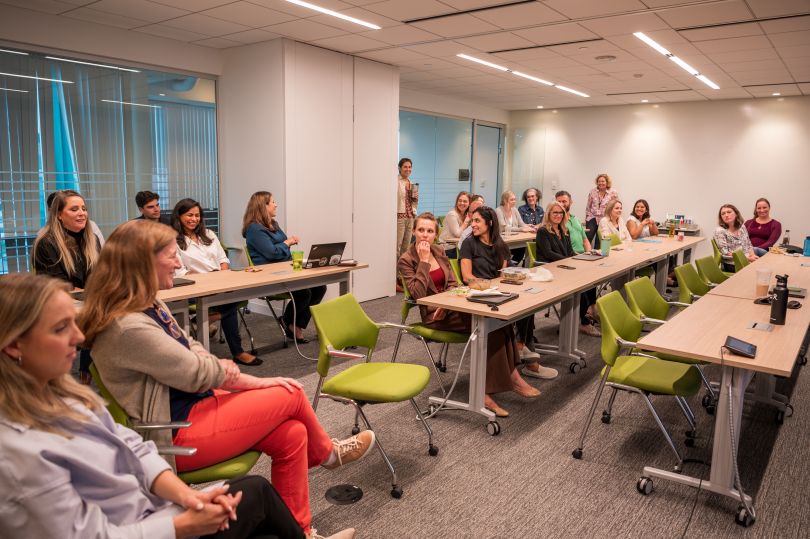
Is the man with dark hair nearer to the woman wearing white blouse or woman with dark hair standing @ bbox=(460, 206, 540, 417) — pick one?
woman with dark hair standing @ bbox=(460, 206, 540, 417)

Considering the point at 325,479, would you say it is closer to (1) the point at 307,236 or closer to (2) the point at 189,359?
(2) the point at 189,359

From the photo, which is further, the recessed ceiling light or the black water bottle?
the recessed ceiling light

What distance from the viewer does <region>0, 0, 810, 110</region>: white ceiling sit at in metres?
4.69

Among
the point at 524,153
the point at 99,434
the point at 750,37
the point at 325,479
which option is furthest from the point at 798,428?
the point at 524,153

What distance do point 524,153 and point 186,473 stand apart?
10.7m

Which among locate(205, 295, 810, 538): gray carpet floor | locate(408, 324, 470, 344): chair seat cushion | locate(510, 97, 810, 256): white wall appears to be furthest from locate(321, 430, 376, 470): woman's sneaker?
locate(510, 97, 810, 256): white wall

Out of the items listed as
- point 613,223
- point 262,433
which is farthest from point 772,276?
point 262,433

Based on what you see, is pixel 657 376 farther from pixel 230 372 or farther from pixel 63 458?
pixel 63 458

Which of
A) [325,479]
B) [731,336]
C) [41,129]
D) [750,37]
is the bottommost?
[325,479]

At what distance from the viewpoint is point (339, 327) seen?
330 centimetres

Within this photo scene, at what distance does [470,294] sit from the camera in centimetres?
387

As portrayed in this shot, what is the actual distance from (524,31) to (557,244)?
208 cm

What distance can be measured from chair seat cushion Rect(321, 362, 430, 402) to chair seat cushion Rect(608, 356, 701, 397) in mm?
1076

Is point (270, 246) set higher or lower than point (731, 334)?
higher
